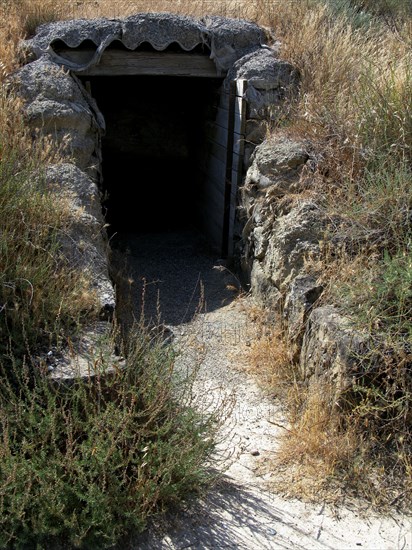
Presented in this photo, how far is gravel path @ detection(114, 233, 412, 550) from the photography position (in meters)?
3.68

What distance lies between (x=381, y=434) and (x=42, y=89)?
460 cm

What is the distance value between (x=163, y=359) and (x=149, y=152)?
654cm

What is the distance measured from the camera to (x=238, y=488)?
161 inches

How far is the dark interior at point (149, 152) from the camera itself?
9.84 meters

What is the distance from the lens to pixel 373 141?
18.9ft

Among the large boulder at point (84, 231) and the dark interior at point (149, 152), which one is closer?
the large boulder at point (84, 231)

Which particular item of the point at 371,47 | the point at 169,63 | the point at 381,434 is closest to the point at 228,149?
the point at 169,63

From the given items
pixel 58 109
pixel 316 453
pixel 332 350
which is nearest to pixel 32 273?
pixel 332 350

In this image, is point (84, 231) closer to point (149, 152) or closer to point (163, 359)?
point (163, 359)

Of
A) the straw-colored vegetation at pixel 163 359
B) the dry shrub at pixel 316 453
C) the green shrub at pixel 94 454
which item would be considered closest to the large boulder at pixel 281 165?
the straw-colored vegetation at pixel 163 359

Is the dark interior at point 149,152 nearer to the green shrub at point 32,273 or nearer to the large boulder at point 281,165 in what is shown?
the large boulder at point 281,165

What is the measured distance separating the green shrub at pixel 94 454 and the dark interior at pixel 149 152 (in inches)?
224

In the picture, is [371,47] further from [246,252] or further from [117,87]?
[117,87]

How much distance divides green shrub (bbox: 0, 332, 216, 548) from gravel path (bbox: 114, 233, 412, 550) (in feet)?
0.60
